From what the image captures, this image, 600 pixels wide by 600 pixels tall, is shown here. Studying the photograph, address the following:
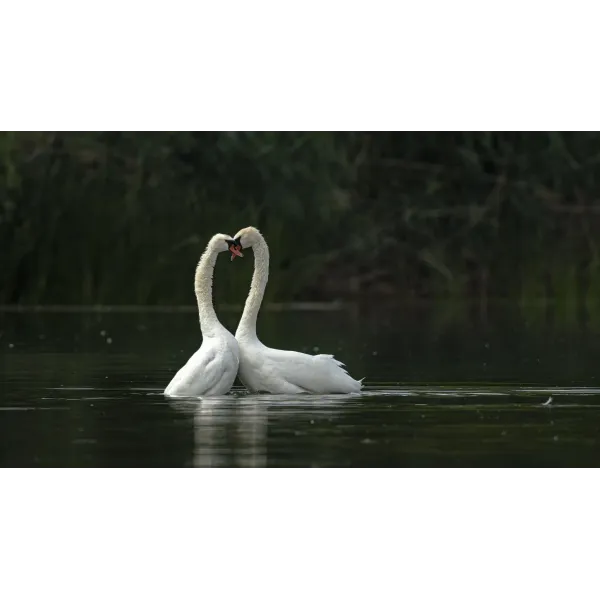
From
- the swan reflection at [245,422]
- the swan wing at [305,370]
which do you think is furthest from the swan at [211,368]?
the swan wing at [305,370]

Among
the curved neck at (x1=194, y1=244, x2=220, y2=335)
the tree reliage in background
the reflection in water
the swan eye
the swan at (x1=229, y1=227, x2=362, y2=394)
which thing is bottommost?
the reflection in water

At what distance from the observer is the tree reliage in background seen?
38.9 m

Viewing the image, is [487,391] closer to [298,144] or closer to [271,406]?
[271,406]

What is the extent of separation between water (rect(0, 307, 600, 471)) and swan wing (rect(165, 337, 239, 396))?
0.20m

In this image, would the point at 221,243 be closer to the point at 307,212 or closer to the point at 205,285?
the point at 205,285

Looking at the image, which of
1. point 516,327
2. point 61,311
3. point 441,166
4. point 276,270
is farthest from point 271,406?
point 441,166

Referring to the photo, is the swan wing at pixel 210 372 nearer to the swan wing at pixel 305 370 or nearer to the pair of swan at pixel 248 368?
the pair of swan at pixel 248 368

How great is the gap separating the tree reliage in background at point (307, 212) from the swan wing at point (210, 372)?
22.9 meters

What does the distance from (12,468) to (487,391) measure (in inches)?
246

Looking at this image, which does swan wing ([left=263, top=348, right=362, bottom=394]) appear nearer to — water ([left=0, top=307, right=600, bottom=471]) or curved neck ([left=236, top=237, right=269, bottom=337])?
water ([left=0, top=307, right=600, bottom=471])

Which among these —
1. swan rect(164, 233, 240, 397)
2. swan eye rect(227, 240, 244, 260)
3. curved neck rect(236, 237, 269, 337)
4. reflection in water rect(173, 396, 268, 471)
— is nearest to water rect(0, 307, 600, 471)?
reflection in water rect(173, 396, 268, 471)

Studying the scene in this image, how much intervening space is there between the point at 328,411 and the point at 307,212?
87.6 ft

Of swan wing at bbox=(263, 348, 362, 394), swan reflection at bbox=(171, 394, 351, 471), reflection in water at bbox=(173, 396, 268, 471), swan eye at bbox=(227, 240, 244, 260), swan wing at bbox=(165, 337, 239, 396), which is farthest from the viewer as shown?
swan eye at bbox=(227, 240, 244, 260)

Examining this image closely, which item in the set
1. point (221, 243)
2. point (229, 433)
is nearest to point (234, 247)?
point (221, 243)
